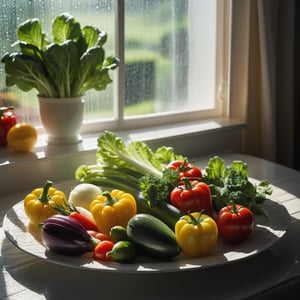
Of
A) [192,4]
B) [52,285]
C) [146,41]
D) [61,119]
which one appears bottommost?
[52,285]

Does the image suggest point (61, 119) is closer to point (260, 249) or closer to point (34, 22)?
point (34, 22)

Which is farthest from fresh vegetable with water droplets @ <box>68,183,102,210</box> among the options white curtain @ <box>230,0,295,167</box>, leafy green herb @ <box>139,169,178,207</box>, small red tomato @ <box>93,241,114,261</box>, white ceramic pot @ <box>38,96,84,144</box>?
white curtain @ <box>230,0,295,167</box>

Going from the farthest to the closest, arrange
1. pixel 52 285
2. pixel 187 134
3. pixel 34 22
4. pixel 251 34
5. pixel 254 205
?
pixel 251 34 < pixel 187 134 < pixel 34 22 < pixel 254 205 < pixel 52 285

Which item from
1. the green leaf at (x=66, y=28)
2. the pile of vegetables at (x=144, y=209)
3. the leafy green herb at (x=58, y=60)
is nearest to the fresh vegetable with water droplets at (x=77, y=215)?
the pile of vegetables at (x=144, y=209)

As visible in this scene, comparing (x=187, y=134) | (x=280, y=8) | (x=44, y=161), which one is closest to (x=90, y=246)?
(x=44, y=161)

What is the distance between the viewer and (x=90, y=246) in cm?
118

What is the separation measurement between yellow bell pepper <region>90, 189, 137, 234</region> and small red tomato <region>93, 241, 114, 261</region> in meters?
0.09

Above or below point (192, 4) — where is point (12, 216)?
below

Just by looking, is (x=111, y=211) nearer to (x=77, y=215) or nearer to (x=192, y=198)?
(x=77, y=215)

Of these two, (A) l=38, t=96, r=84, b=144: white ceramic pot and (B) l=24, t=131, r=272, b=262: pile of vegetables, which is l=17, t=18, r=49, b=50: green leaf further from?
(B) l=24, t=131, r=272, b=262: pile of vegetables

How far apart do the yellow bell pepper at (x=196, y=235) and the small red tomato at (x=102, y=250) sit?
0.46ft

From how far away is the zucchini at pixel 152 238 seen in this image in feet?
3.82

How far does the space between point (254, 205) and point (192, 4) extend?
1014 mm

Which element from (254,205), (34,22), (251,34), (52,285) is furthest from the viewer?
(251,34)
